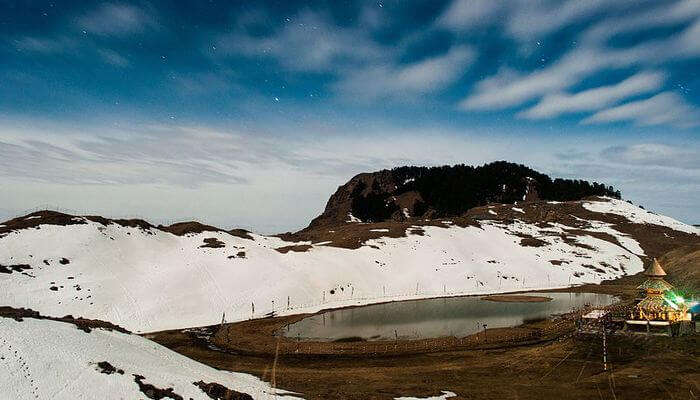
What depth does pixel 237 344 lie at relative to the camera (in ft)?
179

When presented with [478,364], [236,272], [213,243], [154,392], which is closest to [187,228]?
[213,243]

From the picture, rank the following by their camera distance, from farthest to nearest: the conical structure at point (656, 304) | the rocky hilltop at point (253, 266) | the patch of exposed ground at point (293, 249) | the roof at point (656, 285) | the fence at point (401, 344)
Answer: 1. the patch of exposed ground at point (293, 249)
2. the rocky hilltop at point (253, 266)
3. the roof at point (656, 285)
4. the fence at point (401, 344)
5. the conical structure at point (656, 304)

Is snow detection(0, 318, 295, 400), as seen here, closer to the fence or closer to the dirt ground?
the dirt ground

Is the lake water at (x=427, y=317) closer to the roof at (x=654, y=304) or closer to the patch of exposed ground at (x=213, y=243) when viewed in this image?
the roof at (x=654, y=304)

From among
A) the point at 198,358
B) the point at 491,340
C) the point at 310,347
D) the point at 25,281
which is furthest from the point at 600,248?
the point at 25,281

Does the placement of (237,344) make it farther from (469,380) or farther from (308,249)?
(308,249)

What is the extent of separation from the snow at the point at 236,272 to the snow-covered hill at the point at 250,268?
0.24m

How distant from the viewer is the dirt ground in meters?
33.1

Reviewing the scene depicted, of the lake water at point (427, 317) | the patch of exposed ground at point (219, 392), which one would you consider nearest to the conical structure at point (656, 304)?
the lake water at point (427, 317)

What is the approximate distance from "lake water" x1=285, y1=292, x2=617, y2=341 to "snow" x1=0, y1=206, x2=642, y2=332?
6.94 meters

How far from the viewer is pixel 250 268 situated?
85.9 m

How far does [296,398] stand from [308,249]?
7429cm

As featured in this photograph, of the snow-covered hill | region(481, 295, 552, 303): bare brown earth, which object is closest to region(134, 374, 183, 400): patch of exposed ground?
the snow-covered hill

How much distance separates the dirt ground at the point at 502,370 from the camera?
109 ft
